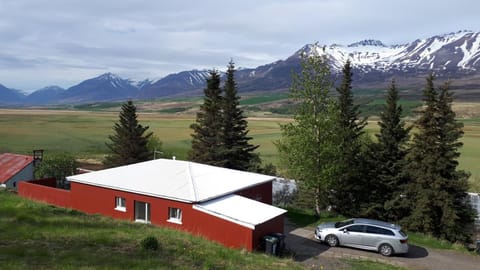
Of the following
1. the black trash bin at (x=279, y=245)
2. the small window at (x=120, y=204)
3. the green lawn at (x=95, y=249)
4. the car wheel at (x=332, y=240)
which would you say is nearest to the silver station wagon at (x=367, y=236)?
the car wheel at (x=332, y=240)

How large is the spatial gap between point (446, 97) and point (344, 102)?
7.71 metres

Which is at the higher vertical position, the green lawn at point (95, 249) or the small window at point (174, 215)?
the green lawn at point (95, 249)

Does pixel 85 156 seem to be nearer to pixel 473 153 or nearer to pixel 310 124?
pixel 310 124

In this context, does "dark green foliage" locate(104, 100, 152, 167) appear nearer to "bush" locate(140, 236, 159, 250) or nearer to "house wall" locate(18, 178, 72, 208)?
"house wall" locate(18, 178, 72, 208)

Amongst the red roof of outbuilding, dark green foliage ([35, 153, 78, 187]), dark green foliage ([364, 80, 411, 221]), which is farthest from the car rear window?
the red roof of outbuilding

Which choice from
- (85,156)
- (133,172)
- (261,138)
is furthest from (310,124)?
(261,138)

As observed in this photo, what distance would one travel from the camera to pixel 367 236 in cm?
2131

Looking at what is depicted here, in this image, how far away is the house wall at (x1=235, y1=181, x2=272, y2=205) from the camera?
2649 cm

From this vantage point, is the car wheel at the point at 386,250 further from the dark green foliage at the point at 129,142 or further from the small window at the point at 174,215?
the dark green foliage at the point at 129,142

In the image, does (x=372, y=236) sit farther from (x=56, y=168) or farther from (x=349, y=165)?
(x=56, y=168)

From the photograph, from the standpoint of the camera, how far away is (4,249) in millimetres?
12820

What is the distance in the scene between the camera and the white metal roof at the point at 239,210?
67.9 feet

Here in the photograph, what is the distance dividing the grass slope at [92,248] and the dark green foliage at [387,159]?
19.6 meters

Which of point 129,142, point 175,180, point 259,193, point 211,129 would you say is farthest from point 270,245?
point 129,142
